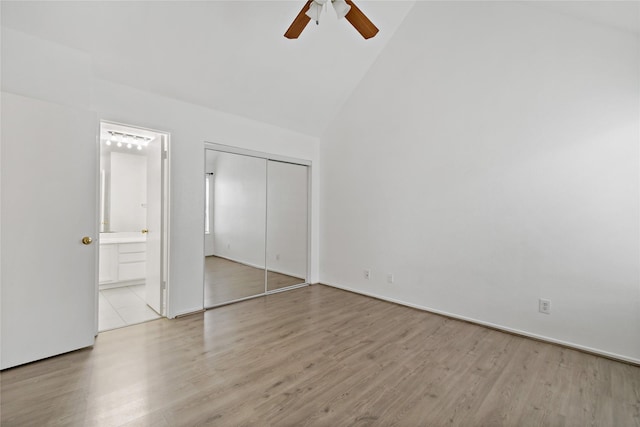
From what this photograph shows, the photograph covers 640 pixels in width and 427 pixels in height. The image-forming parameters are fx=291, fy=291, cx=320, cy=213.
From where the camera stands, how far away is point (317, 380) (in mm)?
2080

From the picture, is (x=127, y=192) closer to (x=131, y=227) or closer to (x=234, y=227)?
(x=131, y=227)

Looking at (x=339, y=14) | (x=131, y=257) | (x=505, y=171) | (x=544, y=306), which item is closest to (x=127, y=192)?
(x=131, y=257)

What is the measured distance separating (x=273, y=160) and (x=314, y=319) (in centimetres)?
229

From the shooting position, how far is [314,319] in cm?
326

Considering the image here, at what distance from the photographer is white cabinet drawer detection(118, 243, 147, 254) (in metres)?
4.32

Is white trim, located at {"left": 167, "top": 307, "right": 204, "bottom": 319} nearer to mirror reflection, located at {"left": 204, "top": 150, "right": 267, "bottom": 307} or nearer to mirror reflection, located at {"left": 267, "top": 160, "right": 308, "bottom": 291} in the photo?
mirror reflection, located at {"left": 204, "top": 150, "right": 267, "bottom": 307}

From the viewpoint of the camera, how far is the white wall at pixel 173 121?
2.30 m

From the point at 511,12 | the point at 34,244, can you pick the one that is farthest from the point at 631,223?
the point at 34,244

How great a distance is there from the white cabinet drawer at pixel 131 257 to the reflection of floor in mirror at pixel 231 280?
4.84ft

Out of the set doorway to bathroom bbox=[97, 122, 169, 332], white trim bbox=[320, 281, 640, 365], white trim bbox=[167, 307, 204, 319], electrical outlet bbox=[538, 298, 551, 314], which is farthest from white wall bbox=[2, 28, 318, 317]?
electrical outlet bbox=[538, 298, 551, 314]

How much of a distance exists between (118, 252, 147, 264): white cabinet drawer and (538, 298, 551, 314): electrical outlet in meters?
5.03

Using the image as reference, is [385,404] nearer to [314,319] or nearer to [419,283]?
[314,319]


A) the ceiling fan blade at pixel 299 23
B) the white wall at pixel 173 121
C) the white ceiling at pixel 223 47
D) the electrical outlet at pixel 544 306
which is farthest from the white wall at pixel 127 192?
the electrical outlet at pixel 544 306

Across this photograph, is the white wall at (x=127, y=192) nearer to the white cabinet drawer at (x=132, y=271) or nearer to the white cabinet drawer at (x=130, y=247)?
the white cabinet drawer at (x=130, y=247)
